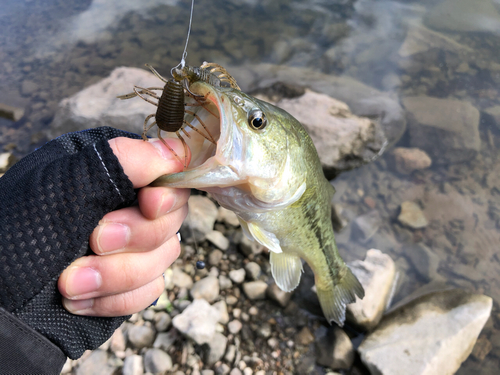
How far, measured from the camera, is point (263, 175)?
1593 mm

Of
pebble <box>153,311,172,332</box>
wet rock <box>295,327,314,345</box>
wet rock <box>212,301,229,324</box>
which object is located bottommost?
wet rock <box>295,327,314,345</box>

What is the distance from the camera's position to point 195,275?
360 centimetres

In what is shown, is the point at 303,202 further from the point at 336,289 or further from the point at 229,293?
the point at 229,293

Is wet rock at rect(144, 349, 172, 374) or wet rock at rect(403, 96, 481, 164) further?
wet rock at rect(403, 96, 481, 164)

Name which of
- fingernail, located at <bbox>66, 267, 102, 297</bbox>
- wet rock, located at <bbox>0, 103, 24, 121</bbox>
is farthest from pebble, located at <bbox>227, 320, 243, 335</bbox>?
wet rock, located at <bbox>0, 103, 24, 121</bbox>

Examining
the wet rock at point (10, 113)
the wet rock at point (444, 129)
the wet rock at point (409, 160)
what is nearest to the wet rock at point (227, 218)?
the wet rock at point (409, 160)

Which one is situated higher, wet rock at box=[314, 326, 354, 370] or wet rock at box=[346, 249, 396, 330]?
wet rock at box=[346, 249, 396, 330]

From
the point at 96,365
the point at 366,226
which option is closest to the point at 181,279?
the point at 96,365

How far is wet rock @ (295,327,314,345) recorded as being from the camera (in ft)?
10.9

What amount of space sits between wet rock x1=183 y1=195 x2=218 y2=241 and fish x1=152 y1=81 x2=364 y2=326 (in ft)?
5.12

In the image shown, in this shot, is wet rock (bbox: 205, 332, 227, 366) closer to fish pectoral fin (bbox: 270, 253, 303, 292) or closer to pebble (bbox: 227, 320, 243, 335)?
pebble (bbox: 227, 320, 243, 335)

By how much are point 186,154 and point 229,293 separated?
2339 millimetres

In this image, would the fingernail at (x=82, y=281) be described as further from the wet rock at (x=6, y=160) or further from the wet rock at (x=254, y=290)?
the wet rock at (x=6, y=160)

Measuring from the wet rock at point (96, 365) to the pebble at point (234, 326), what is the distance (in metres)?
1.10
